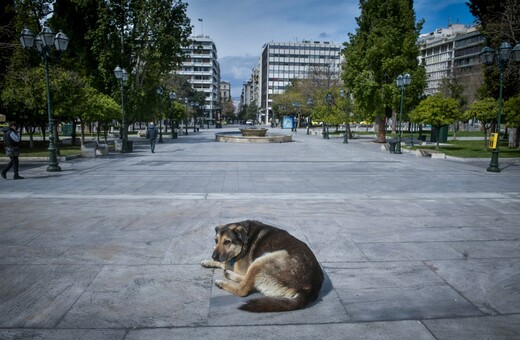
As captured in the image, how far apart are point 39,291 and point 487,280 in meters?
5.39

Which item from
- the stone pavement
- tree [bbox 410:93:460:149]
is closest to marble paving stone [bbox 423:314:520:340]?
the stone pavement

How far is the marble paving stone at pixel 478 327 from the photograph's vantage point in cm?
333

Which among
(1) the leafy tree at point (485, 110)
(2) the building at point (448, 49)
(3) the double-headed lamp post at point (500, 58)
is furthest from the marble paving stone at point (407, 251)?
(2) the building at point (448, 49)

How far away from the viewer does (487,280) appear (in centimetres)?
462

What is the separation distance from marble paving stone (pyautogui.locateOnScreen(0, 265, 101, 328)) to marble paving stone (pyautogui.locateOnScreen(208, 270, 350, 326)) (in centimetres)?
155

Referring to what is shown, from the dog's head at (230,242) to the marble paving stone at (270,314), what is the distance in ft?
1.51

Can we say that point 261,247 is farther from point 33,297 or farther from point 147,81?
point 147,81

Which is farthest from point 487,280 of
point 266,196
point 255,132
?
point 255,132

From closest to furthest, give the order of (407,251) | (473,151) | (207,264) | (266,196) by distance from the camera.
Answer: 1. (207,264)
2. (407,251)
3. (266,196)
4. (473,151)

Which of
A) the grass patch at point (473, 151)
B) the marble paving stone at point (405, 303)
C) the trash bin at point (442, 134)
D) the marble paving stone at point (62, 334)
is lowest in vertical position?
the marble paving stone at point (405, 303)

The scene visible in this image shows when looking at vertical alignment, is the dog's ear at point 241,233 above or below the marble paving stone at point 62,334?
above

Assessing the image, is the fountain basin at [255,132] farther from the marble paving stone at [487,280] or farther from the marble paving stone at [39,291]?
the marble paving stone at [39,291]

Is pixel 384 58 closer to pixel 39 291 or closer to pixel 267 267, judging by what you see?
pixel 267 267

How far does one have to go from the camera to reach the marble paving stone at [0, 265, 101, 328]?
11.8 feet
